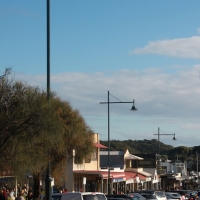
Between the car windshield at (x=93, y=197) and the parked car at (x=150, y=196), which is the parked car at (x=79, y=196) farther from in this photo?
the parked car at (x=150, y=196)

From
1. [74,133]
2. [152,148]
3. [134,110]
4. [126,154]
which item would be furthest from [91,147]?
[152,148]

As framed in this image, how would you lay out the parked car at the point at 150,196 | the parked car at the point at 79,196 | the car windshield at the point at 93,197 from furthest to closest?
the parked car at the point at 150,196, the car windshield at the point at 93,197, the parked car at the point at 79,196

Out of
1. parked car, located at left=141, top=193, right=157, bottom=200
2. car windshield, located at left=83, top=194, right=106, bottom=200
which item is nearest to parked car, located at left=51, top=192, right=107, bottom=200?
car windshield, located at left=83, top=194, right=106, bottom=200

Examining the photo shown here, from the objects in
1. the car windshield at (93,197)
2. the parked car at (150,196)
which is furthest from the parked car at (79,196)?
the parked car at (150,196)

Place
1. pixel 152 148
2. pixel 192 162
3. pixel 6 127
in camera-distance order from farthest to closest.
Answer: pixel 152 148
pixel 192 162
pixel 6 127

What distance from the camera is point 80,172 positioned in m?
49.1

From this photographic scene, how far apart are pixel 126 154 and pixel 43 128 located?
5345cm

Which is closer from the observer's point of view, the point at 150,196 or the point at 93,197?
the point at 93,197

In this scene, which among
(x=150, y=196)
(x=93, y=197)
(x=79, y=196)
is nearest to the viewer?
(x=79, y=196)

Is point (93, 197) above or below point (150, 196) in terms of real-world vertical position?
above

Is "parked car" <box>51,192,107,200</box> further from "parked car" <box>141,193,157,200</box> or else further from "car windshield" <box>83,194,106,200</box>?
"parked car" <box>141,193,157,200</box>

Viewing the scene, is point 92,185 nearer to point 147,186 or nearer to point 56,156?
point 56,156

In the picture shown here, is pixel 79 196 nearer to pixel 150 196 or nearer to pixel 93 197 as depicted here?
pixel 93 197

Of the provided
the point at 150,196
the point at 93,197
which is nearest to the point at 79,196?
the point at 93,197
